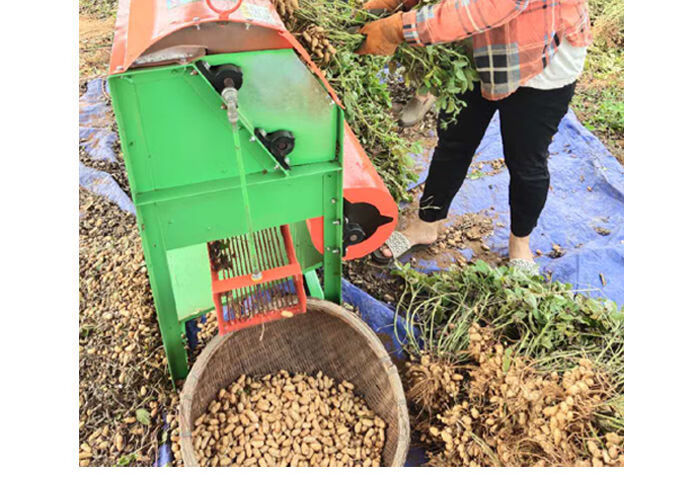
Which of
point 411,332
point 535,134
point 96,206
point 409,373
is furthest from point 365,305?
point 96,206

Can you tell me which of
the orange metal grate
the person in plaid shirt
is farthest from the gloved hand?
the orange metal grate

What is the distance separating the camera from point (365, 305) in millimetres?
2424

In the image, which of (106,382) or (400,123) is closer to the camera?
(106,382)

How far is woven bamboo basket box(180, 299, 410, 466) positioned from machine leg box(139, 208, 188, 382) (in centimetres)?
Result: 17

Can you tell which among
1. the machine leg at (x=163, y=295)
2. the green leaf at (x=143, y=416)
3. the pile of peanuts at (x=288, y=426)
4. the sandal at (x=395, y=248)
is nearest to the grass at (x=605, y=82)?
the sandal at (x=395, y=248)

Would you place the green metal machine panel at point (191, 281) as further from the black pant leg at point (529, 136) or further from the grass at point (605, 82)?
the grass at point (605, 82)

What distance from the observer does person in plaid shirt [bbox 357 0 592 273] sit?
68.9 inches

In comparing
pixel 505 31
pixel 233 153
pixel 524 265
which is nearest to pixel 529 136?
pixel 505 31

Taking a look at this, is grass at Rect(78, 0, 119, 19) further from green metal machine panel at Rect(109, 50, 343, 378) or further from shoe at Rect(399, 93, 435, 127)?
green metal machine panel at Rect(109, 50, 343, 378)

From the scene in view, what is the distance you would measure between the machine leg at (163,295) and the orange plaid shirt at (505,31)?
3.87 feet

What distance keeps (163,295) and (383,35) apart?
51.2 inches

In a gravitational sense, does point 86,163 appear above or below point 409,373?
above

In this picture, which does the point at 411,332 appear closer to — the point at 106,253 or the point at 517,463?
the point at 517,463
